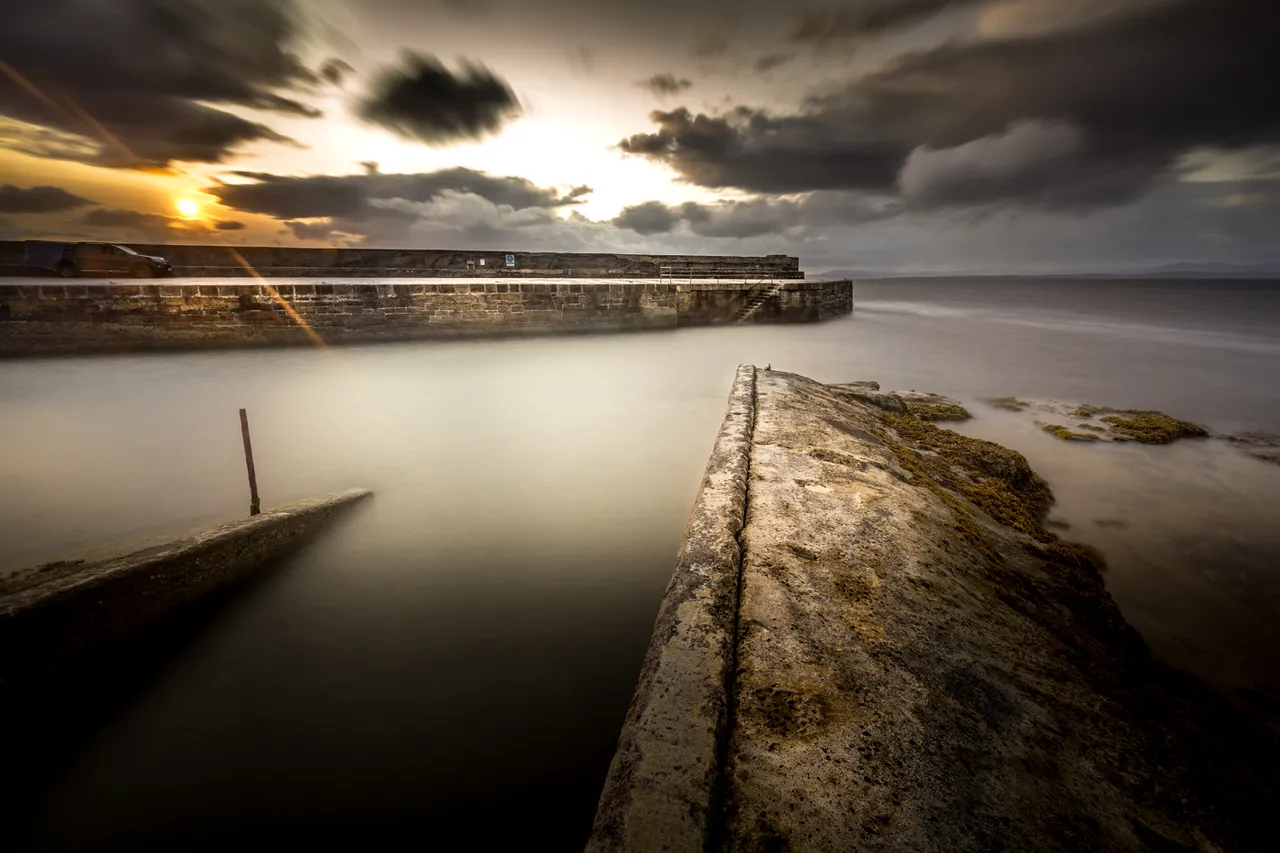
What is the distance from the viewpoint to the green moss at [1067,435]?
265 inches

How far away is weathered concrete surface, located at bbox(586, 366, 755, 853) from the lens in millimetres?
1248

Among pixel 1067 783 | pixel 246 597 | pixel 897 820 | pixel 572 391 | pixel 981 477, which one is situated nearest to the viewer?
pixel 897 820

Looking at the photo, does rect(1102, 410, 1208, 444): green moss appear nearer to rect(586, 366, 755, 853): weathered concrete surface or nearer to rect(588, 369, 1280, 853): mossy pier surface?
rect(588, 369, 1280, 853): mossy pier surface

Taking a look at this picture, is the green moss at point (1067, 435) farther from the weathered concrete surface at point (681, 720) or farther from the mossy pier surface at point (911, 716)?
the weathered concrete surface at point (681, 720)

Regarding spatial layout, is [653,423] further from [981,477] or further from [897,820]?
[897,820]

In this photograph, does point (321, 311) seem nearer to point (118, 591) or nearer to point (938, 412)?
point (118, 591)

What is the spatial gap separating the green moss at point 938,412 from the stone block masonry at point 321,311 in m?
9.34

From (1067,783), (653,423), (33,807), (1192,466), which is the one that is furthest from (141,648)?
(1192,466)

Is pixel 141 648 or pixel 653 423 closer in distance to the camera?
pixel 141 648

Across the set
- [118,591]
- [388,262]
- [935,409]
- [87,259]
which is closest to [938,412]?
[935,409]

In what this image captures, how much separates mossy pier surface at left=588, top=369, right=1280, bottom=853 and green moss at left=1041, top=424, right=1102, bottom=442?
4.69m

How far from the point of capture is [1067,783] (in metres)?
1.49

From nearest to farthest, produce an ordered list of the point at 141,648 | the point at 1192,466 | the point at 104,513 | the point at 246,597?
the point at 141,648
the point at 246,597
the point at 104,513
the point at 1192,466

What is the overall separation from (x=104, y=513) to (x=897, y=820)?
628 cm
